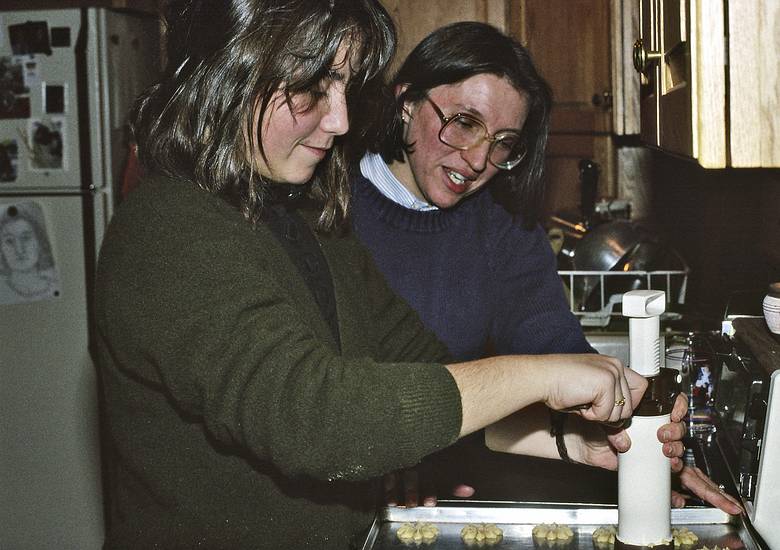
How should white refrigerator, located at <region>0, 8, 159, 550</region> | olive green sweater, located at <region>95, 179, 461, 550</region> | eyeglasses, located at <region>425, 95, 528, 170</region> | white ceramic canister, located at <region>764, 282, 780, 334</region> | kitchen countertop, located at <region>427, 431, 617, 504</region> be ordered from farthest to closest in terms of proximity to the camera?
white refrigerator, located at <region>0, 8, 159, 550</region> < eyeglasses, located at <region>425, 95, 528, 170</region> < kitchen countertop, located at <region>427, 431, 617, 504</region> < white ceramic canister, located at <region>764, 282, 780, 334</region> < olive green sweater, located at <region>95, 179, 461, 550</region>

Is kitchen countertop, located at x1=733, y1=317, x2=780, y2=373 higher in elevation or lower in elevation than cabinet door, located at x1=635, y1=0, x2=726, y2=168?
lower

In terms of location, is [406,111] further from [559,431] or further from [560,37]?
[560,37]

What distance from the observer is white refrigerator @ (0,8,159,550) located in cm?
276

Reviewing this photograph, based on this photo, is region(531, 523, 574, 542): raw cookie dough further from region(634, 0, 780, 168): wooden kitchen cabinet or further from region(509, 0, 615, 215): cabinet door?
region(509, 0, 615, 215): cabinet door

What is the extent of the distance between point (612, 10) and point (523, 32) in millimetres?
329

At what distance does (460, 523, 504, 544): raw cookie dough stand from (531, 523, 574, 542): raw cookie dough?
0.04m

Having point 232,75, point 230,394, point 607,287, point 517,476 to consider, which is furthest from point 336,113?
point 607,287

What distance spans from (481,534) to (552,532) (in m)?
0.09

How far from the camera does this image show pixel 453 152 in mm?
1779

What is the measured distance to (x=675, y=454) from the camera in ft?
3.52

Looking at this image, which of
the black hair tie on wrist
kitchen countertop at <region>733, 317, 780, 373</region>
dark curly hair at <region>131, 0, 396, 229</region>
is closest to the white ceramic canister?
kitchen countertop at <region>733, 317, 780, 373</region>

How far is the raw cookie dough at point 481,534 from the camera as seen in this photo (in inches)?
45.1

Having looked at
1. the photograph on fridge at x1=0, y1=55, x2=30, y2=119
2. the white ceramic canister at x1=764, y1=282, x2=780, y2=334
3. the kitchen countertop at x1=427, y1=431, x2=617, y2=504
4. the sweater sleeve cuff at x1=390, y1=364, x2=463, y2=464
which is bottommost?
the kitchen countertop at x1=427, y1=431, x2=617, y2=504

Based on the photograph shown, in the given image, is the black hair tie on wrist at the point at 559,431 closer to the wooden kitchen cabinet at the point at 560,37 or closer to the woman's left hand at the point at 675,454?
the woman's left hand at the point at 675,454
